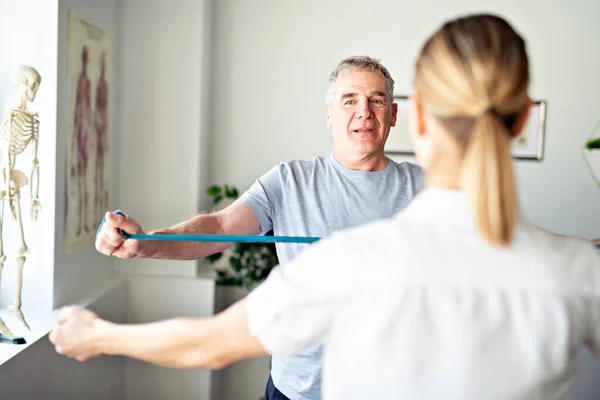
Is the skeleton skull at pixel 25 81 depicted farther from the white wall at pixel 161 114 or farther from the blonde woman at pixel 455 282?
the blonde woman at pixel 455 282

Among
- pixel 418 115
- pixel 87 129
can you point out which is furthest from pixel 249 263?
pixel 418 115

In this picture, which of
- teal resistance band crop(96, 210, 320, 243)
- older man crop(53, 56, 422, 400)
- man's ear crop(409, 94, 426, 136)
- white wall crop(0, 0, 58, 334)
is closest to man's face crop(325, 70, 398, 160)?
older man crop(53, 56, 422, 400)

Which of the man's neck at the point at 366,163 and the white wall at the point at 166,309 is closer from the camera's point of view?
the man's neck at the point at 366,163

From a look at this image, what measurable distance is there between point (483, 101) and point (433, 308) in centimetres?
27

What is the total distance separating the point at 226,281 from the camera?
356 cm

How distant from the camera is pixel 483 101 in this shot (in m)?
0.83

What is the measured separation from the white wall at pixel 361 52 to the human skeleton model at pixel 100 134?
2.29ft

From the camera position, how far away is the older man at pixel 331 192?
5.95ft

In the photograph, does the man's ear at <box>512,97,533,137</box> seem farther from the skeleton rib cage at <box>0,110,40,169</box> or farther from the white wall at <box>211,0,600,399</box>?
the white wall at <box>211,0,600,399</box>

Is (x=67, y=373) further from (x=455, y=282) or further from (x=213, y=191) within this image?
(x=455, y=282)

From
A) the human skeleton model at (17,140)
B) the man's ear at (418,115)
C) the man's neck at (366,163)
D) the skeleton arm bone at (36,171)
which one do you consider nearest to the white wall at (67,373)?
the human skeleton model at (17,140)

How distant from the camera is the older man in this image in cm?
181

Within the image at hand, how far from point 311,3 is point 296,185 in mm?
2071

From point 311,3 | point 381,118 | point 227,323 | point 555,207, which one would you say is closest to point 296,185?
point 381,118
